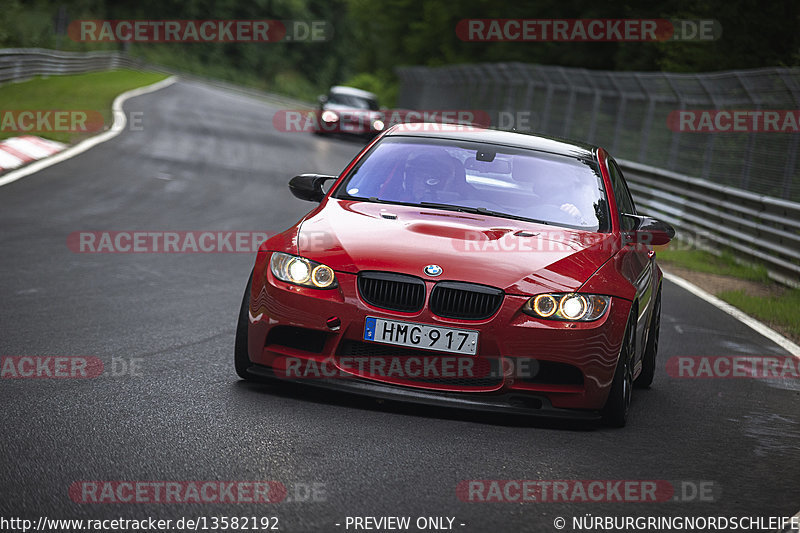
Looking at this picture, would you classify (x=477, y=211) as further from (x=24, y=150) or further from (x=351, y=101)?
(x=351, y=101)

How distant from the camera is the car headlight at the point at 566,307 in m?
5.77

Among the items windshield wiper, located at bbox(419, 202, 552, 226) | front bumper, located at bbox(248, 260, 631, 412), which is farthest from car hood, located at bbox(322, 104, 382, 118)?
front bumper, located at bbox(248, 260, 631, 412)

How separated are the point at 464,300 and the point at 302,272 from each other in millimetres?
843

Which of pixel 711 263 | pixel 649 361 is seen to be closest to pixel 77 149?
pixel 711 263

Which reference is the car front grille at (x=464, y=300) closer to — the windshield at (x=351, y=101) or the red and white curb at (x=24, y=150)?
the red and white curb at (x=24, y=150)

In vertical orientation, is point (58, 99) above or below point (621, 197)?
below

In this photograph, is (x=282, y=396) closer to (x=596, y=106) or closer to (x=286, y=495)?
(x=286, y=495)

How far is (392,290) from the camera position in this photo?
580cm

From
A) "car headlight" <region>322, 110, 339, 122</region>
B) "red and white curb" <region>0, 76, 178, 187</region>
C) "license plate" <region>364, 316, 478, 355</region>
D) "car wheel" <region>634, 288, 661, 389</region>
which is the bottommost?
"car headlight" <region>322, 110, 339, 122</region>

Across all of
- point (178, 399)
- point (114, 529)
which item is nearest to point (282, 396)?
point (178, 399)

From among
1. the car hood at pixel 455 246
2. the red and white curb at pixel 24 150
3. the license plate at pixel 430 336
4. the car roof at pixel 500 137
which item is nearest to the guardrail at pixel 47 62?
the red and white curb at pixel 24 150

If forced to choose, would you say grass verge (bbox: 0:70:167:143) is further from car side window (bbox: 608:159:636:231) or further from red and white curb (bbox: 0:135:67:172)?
car side window (bbox: 608:159:636:231)

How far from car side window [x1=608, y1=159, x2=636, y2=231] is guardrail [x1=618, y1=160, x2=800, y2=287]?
618 cm

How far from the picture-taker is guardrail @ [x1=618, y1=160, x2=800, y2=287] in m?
14.1
